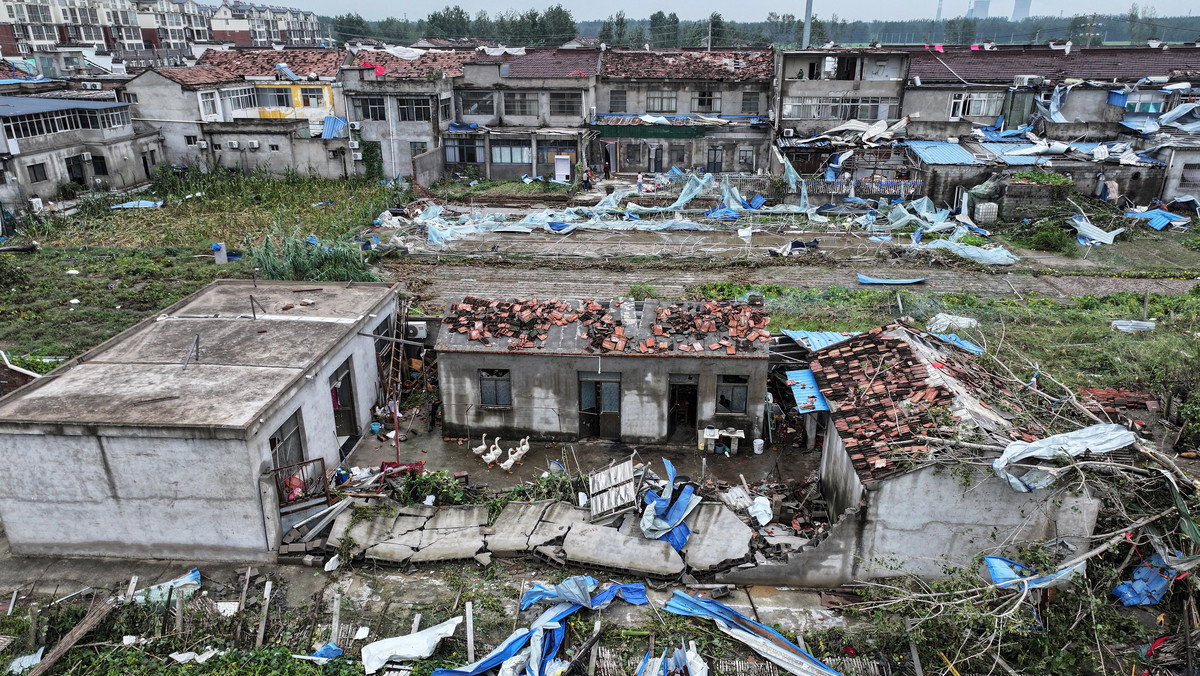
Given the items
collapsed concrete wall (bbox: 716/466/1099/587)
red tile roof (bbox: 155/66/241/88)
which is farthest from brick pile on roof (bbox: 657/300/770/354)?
red tile roof (bbox: 155/66/241/88)

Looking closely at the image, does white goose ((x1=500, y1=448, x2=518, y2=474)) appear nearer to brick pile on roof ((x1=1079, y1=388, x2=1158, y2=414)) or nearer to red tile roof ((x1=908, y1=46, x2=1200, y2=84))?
brick pile on roof ((x1=1079, y1=388, x2=1158, y2=414))

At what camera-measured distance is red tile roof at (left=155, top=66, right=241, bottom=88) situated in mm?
43844

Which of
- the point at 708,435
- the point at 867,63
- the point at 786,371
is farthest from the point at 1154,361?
the point at 867,63

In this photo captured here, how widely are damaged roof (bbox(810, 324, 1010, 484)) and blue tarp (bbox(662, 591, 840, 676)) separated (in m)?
2.92

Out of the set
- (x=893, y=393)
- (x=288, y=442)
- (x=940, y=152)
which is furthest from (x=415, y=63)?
(x=893, y=393)

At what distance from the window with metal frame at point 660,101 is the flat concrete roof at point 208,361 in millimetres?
32165

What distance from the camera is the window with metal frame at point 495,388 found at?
56.3 feet

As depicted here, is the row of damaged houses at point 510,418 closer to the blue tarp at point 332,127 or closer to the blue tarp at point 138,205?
the blue tarp at point 138,205

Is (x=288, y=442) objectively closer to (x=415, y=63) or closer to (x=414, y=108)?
(x=414, y=108)

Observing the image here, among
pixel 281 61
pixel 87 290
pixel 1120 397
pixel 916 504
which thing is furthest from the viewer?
pixel 281 61

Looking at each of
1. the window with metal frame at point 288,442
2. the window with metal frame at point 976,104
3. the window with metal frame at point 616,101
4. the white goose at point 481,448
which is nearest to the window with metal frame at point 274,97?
the window with metal frame at point 616,101

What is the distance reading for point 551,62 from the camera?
48344 millimetres

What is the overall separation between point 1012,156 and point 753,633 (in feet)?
116

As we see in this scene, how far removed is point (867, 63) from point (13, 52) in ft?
260
